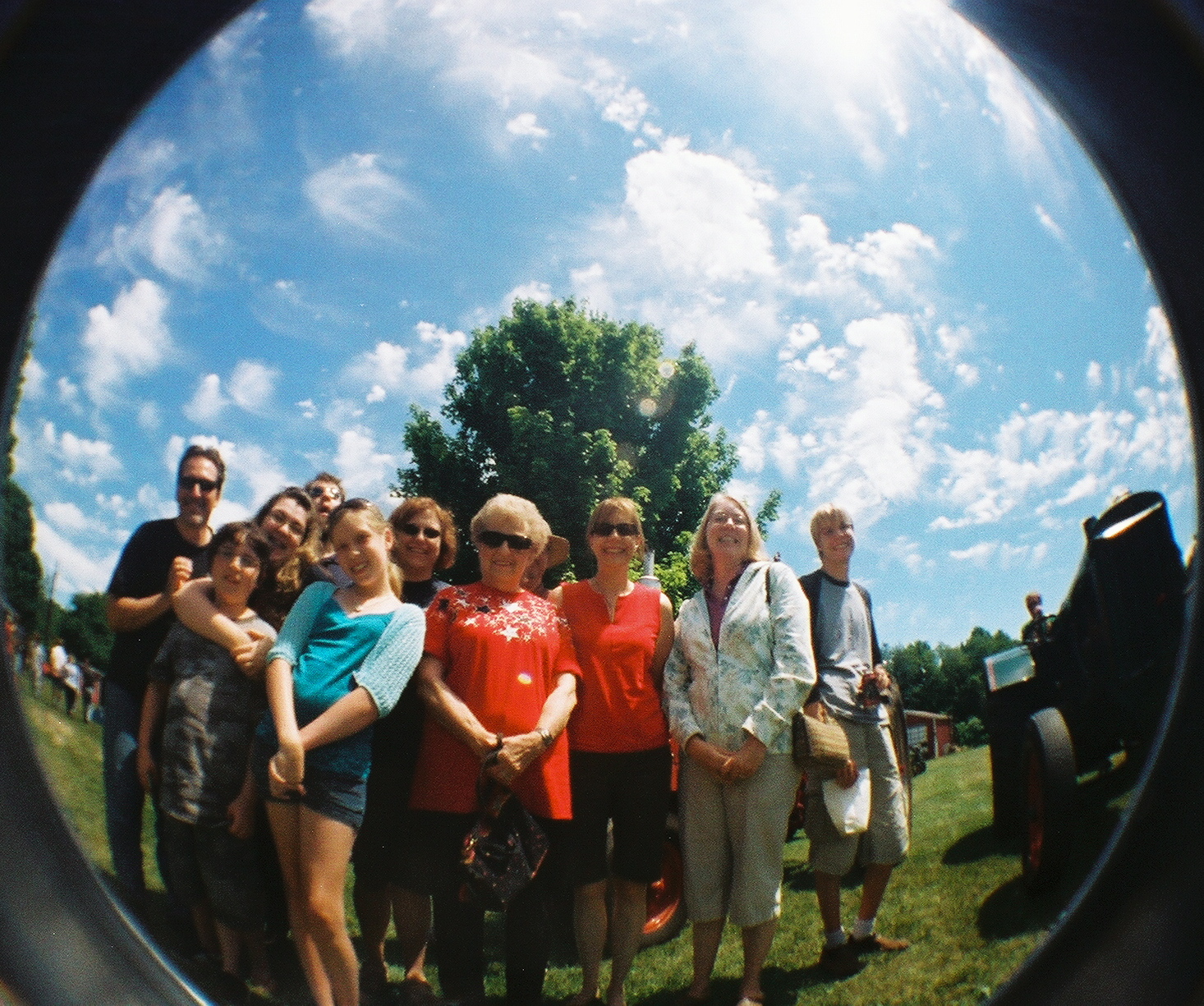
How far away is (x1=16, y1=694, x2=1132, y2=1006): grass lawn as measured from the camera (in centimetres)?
186

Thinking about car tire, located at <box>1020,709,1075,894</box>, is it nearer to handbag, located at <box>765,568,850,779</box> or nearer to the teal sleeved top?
handbag, located at <box>765,568,850,779</box>

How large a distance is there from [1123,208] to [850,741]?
1.51 m

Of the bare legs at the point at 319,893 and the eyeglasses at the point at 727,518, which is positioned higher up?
the eyeglasses at the point at 727,518

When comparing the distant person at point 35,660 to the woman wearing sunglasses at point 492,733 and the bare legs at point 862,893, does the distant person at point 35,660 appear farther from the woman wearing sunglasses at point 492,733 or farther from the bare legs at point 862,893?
the bare legs at point 862,893

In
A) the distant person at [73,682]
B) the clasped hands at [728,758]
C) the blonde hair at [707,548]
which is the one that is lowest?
the clasped hands at [728,758]

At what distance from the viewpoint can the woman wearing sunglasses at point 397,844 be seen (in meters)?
2.04

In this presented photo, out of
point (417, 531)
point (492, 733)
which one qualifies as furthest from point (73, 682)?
point (492, 733)

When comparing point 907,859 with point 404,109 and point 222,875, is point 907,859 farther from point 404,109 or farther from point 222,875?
point 404,109

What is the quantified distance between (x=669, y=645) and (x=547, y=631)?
Answer: 40 centimetres

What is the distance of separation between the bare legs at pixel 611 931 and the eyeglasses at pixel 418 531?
1110mm

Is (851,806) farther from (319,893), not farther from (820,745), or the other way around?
(319,893)

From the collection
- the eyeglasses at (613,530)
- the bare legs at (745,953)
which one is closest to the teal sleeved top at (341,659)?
the eyeglasses at (613,530)

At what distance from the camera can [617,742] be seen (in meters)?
2.33

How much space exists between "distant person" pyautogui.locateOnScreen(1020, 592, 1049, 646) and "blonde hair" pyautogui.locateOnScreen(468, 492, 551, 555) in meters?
1.24
